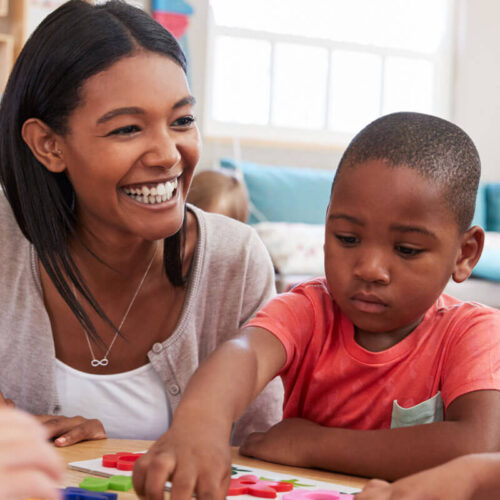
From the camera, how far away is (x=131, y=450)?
92 cm

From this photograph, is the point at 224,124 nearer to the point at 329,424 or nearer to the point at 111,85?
the point at 111,85

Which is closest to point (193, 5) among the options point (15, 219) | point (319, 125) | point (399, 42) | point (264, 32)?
point (264, 32)

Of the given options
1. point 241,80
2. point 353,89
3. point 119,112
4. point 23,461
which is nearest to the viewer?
point 23,461

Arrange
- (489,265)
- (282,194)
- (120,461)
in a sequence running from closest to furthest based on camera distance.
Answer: (120,461), (489,265), (282,194)

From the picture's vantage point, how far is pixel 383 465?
0.86 metres

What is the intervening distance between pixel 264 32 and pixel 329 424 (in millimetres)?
4381

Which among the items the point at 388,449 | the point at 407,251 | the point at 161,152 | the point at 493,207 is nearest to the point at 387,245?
the point at 407,251

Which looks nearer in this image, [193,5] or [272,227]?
[272,227]

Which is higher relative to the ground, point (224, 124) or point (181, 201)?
point (224, 124)

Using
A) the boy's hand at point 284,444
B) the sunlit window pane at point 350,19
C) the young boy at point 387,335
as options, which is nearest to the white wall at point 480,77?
the sunlit window pane at point 350,19

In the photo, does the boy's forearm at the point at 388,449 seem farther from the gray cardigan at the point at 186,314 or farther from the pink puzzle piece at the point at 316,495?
the gray cardigan at the point at 186,314

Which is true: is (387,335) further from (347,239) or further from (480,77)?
(480,77)

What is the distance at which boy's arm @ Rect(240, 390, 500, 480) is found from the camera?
842 mm

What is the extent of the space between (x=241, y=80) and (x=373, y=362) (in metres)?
4.26
